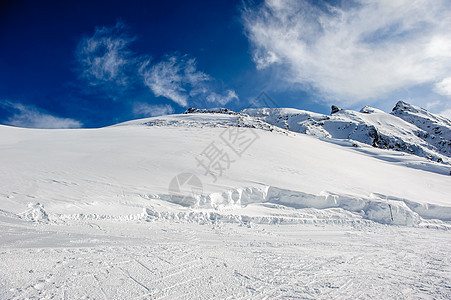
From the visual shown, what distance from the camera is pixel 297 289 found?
330 centimetres

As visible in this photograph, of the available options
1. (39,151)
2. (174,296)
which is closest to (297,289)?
(174,296)

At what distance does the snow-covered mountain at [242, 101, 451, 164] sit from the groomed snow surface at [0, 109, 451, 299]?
82.1 metres

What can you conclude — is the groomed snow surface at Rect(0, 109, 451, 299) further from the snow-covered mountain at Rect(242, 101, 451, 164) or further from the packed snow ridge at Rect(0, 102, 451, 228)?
the snow-covered mountain at Rect(242, 101, 451, 164)

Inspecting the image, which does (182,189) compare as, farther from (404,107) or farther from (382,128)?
(404,107)

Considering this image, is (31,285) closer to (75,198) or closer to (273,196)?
(75,198)

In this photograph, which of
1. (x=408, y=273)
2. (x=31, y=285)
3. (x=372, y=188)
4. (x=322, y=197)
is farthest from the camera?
(x=372, y=188)

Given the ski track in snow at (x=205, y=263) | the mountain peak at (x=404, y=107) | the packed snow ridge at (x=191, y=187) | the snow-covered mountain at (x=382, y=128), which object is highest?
the mountain peak at (x=404, y=107)

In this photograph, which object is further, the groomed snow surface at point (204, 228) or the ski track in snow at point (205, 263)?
the groomed snow surface at point (204, 228)

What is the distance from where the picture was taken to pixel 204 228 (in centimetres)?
578

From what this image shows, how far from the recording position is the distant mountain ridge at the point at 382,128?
275 feet

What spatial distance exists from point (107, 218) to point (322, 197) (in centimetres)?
727

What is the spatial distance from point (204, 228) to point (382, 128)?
116m

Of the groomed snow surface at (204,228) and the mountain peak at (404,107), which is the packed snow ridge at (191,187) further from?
the mountain peak at (404,107)

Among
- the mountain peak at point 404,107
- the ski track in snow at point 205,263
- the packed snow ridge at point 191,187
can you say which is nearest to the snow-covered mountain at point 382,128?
the mountain peak at point 404,107
